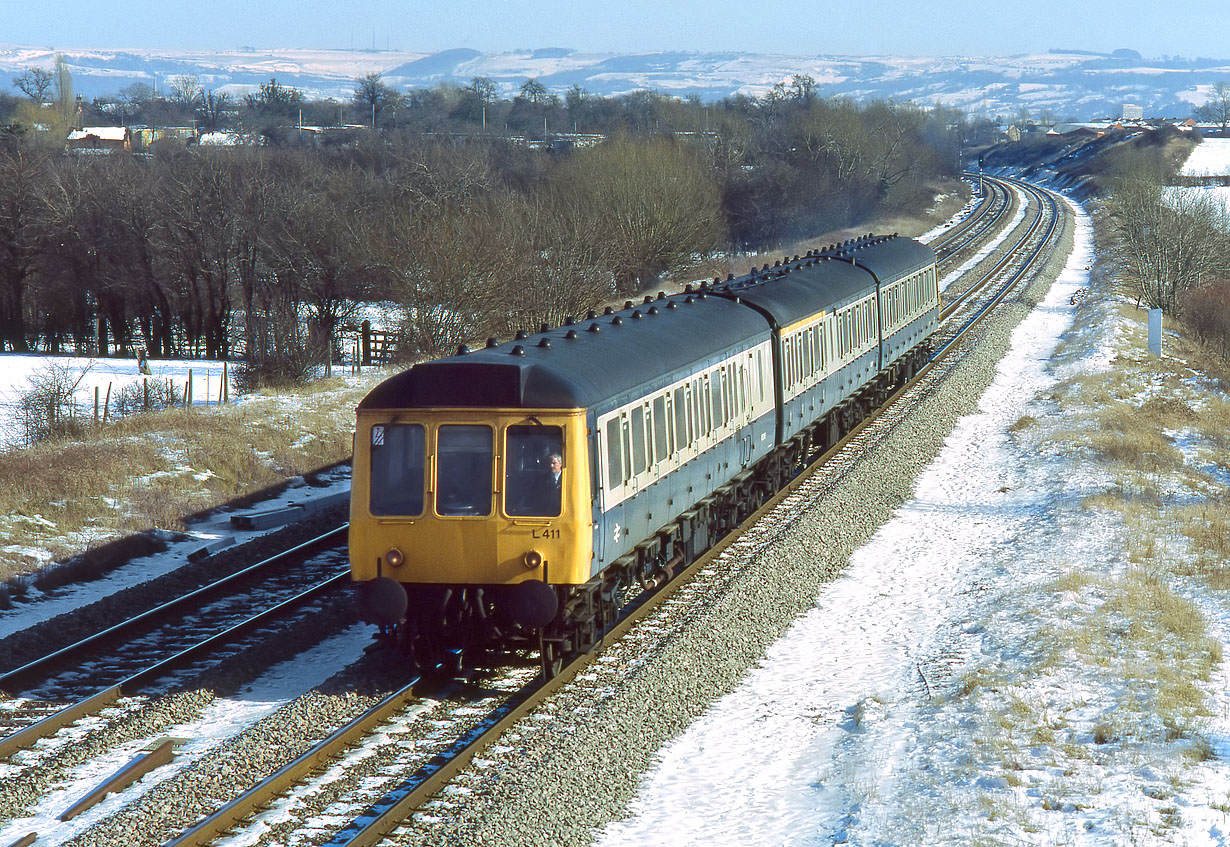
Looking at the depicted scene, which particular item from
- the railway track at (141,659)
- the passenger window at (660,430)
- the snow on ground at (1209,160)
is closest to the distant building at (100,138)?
the snow on ground at (1209,160)

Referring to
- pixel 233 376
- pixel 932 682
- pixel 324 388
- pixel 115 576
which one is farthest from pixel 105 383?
pixel 932 682

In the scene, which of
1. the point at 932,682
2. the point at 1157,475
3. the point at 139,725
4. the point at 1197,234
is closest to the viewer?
the point at 139,725

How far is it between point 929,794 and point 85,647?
816cm

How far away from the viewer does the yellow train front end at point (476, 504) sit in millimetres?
11062

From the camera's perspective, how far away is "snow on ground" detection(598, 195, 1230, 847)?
9.05 meters

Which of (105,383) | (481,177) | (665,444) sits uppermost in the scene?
(481,177)

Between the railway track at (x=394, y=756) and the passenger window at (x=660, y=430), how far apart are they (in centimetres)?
167

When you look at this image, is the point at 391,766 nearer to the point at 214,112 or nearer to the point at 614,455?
the point at 614,455

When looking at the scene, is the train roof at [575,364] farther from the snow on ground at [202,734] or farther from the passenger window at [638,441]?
the snow on ground at [202,734]

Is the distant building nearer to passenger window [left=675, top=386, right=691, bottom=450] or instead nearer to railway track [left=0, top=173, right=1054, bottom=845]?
passenger window [left=675, top=386, right=691, bottom=450]

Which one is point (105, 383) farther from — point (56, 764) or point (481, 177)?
point (56, 764)

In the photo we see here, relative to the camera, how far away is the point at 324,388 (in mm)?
31938

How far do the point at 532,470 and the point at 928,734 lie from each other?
13.1ft

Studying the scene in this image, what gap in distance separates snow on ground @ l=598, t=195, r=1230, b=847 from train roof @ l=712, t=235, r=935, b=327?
12.9ft
